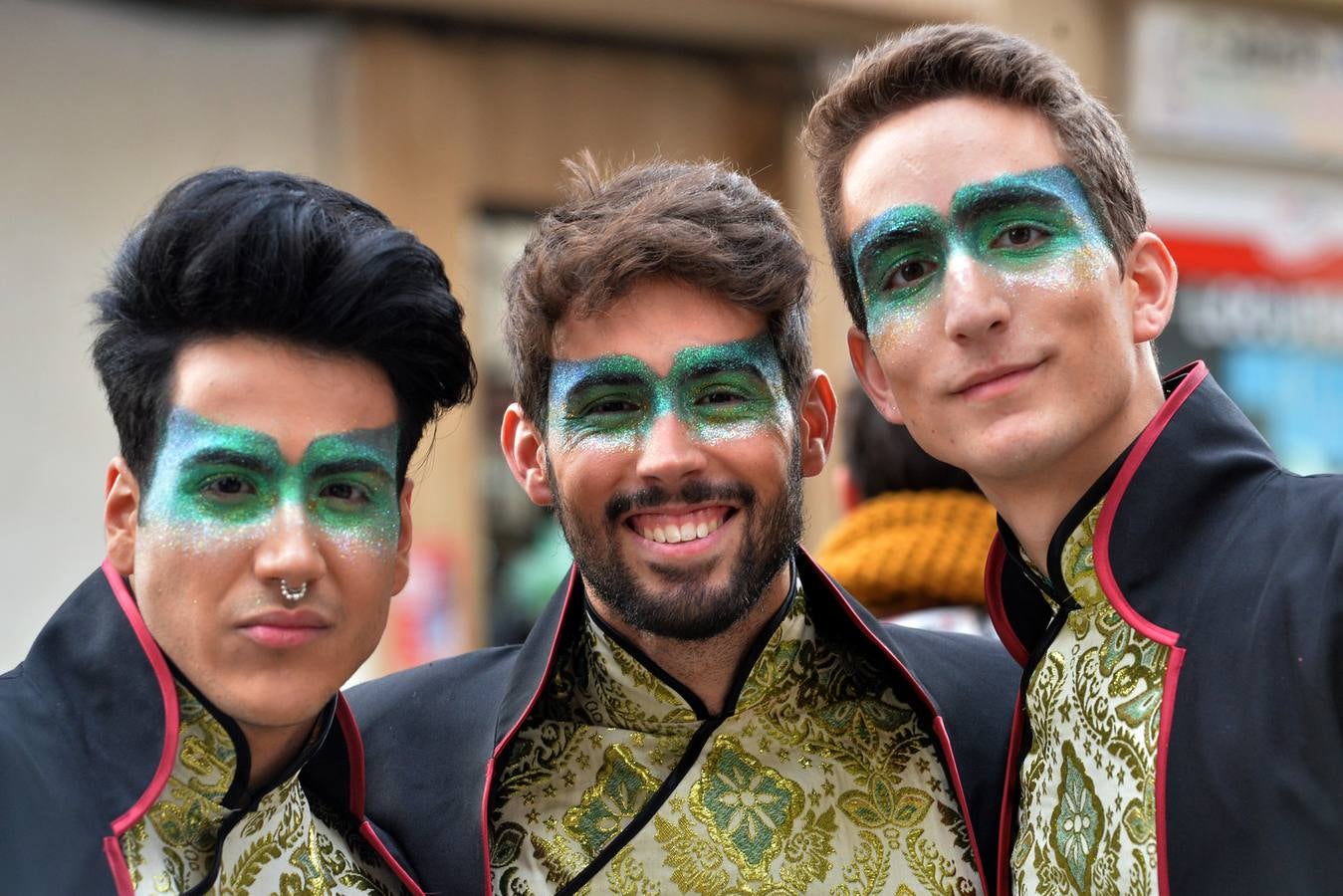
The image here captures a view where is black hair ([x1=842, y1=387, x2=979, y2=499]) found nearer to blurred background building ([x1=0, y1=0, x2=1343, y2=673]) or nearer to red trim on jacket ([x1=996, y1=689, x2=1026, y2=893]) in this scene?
red trim on jacket ([x1=996, y1=689, x2=1026, y2=893])

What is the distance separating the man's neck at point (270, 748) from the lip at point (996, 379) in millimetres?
1139

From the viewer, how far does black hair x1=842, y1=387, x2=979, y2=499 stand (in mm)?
3928

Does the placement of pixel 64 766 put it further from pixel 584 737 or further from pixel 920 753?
pixel 920 753

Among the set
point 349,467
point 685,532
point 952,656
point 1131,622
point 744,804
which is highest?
point 349,467

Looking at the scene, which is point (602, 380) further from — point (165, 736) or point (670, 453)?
point (165, 736)

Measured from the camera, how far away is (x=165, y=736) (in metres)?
2.37

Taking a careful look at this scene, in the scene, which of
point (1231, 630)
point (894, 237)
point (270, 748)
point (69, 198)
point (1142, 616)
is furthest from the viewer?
point (69, 198)

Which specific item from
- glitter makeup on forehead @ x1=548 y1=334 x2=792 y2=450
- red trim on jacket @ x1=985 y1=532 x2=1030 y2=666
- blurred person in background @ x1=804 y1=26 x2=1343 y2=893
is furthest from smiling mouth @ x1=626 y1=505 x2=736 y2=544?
red trim on jacket @ x1=985 y1=532 x2=1030 y2=666

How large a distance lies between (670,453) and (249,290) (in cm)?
75

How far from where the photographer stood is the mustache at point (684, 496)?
2885mm

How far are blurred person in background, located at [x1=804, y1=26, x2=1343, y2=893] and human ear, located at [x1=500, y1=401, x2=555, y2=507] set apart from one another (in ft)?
2.08

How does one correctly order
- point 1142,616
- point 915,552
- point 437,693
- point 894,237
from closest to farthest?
point 1142,616 → point 894,237 → point 437,693 → point 915,552

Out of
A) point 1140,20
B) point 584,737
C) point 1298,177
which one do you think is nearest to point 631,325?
point 584,737

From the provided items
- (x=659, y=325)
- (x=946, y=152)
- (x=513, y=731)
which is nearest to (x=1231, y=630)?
(x=946, y=152)
